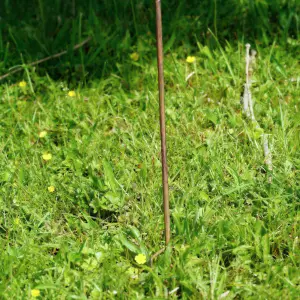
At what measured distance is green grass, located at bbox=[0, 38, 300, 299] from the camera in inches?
95.0

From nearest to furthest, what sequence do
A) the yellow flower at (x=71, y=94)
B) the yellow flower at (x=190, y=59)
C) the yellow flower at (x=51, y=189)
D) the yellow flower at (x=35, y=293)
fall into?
1. the yellow flower at (x=35, y=293)
2. the yellow flower at (x=51, y=189)
3. the yellow flower at (x=71, y=94)
4. the yellow flower at (x=190, y=59)

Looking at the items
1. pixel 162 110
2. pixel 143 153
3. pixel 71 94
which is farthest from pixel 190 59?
pixel 162 110

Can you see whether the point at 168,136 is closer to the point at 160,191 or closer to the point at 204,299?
the point at 160,191

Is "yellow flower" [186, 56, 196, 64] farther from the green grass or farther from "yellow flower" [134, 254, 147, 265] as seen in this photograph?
"yellow flower" [134, 254, 147, 265]

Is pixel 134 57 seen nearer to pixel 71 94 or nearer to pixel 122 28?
pixel 122 28

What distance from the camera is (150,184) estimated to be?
286cm

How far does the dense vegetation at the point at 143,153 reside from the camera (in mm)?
2434

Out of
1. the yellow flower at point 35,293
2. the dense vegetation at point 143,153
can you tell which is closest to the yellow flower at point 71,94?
the dense vegetation at point 143,153

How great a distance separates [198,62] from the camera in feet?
12.1

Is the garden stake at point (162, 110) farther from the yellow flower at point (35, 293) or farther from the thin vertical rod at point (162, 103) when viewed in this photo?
the yellow flower at point (35, 293)

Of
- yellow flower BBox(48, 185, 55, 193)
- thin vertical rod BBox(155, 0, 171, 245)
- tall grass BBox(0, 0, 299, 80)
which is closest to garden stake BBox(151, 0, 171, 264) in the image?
thin vertical rod BBox(155, 0, 171, 245)

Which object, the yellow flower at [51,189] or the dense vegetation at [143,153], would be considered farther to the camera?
the yellow flower at [51,189]

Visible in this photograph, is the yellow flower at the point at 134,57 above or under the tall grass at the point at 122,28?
under

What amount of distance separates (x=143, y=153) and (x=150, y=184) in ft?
0.74
